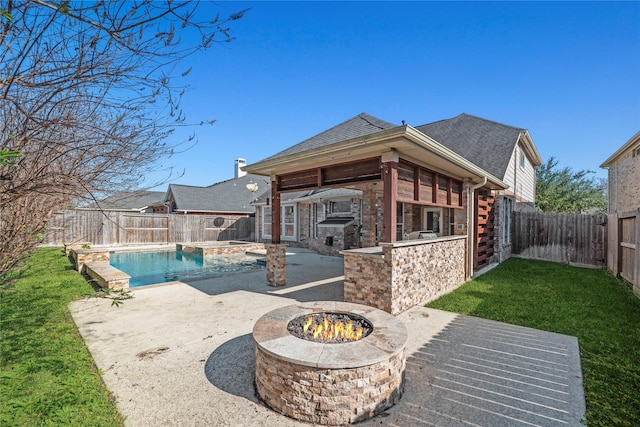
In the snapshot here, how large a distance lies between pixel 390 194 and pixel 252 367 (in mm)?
3561

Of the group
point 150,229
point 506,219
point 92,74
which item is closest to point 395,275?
point 92,74

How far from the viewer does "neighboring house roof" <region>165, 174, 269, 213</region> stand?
22828 mm

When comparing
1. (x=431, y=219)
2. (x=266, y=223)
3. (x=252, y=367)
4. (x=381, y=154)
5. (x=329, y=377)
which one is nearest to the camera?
(x=329, y=377)

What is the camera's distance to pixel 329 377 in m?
2.48

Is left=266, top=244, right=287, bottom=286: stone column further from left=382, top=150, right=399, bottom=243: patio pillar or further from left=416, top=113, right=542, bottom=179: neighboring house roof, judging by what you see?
left=416, top=113, right=542, bottom=179: neighboring house roof

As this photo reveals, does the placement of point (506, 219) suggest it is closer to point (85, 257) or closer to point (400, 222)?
point (400, 222)

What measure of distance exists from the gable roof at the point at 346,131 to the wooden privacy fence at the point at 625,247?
6527mm

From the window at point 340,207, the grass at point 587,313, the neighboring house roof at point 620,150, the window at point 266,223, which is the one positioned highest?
the neighboring house roof at point 620,150

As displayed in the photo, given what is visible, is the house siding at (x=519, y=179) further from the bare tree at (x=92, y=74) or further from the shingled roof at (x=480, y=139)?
the bare tree at (x=92, y=74)

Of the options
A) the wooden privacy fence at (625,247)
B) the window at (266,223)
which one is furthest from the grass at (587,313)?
the window at (266,223)

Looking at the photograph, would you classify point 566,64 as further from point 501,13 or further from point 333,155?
point 333,155

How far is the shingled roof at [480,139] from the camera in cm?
1144

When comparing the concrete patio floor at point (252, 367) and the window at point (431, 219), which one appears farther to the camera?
the window at point (431, 219)

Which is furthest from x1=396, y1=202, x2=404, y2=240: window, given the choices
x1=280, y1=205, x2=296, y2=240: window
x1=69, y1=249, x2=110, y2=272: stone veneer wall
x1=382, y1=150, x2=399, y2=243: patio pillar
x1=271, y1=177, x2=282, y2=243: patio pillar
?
x1=69, y1=249, x2=110, y2=272: stone veneer wall
